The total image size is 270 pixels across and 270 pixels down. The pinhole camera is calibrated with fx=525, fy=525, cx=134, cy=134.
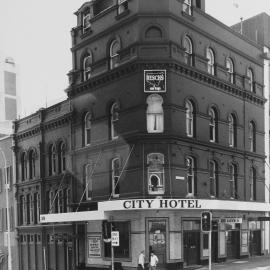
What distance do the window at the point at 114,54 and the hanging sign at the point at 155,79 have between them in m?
2.87

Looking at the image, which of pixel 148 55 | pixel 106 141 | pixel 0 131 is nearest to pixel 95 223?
pixel 106 141

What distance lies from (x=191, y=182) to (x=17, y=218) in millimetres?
18880

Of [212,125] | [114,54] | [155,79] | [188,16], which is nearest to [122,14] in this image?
[114,54]

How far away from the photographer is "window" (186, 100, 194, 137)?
31188 mm

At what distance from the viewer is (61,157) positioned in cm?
3866

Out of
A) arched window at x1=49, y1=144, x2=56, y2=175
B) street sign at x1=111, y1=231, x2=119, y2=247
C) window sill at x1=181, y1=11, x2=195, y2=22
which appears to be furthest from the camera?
arched window at x1=49, y1=144, x2=56, y2=175

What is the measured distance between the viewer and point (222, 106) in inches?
1341

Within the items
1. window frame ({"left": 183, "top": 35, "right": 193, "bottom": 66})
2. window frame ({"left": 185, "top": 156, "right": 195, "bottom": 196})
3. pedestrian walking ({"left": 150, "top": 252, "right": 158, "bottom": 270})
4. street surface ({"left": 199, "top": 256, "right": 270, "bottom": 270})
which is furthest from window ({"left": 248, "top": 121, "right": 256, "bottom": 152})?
pedestrian walking ({"left": 150, "top": 252, "right": 158, "bottom": 270})

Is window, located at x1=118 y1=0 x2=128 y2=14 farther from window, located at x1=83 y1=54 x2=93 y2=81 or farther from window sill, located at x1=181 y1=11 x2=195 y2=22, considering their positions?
window, located at x1=83 y1=54 x2=93 y2=81

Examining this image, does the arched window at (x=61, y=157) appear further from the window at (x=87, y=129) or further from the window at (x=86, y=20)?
the window at (x=86, y=20)

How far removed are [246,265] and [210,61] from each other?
1279 cm

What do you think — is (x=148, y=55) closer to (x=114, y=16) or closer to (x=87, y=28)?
(x=114, y=16)

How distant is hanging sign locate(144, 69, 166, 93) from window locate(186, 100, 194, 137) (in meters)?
2.51

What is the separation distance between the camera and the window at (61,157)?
3816 centimetres
